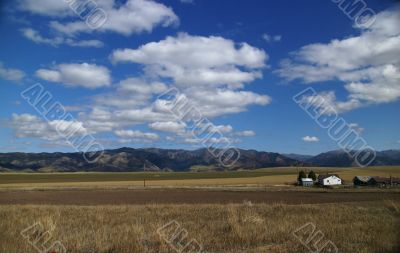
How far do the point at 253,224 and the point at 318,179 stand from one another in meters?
98.0

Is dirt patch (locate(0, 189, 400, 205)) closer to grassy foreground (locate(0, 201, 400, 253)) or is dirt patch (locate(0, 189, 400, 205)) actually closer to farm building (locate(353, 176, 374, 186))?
grassy foreground (locate(0, 201, 400, 253))

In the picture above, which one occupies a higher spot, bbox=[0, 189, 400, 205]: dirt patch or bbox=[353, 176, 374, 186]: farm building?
bbox=[353, 176, 374, 186]: farm building

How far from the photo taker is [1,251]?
11.1 metres

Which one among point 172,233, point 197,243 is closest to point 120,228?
point 172,233

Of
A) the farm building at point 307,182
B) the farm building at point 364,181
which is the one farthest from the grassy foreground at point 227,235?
the farm building at point 307,182

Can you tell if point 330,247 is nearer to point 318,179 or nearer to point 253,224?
point 253,224

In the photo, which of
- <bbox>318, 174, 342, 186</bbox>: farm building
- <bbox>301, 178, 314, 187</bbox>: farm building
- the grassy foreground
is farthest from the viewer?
<bbox>318, 174, 342, 186</bbox>: farm building

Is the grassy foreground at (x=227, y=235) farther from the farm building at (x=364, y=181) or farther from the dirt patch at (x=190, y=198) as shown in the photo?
the farm building at (x=364, y=181)

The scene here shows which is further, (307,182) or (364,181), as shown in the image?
(307,182)

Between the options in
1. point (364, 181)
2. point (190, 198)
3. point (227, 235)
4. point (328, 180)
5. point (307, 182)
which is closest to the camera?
point (227, 235)

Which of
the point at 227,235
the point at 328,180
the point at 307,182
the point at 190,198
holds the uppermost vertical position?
the point at 328,180

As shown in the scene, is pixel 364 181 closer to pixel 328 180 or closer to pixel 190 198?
pixel 328 180

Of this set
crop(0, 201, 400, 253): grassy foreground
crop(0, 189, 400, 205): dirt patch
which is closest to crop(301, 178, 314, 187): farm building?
crop(0, 189, 400, 205): dirt patch

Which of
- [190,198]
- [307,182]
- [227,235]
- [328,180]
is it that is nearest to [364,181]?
[328,180]
